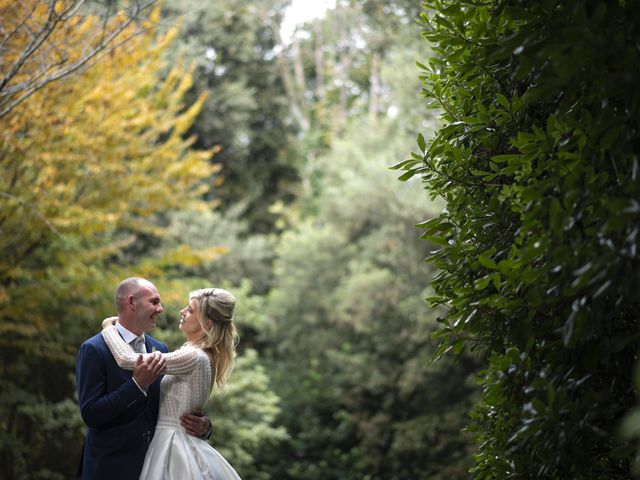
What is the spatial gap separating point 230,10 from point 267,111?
11.2 ft

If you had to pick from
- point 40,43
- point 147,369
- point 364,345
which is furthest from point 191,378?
point 364,345

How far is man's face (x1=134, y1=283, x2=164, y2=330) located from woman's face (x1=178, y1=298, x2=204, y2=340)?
0.58 feet

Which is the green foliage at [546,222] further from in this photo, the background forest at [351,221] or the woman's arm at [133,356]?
the woman's arm at [133,356]

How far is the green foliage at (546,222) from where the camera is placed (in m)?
2.33

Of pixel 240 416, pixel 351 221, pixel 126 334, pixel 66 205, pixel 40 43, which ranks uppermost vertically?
pixel 351 221

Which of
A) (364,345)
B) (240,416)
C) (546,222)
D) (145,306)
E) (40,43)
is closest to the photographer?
(546,222)

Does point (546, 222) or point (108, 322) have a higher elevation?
point (108, 322)

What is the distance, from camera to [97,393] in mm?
3975

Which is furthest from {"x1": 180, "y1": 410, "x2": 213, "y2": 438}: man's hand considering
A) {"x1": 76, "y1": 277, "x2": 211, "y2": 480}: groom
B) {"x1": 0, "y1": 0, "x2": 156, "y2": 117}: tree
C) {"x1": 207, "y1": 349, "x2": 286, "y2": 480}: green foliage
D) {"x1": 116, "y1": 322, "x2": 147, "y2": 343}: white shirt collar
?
{"x1": 207, "y1": 349, "x2": 286, "y2": 480}: green foliage

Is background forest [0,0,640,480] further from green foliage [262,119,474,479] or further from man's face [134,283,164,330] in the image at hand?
man's face [134,283,164,330]

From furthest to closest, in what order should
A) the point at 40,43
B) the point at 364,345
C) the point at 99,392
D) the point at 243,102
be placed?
the point at 243,102
the point at 364,345
the point at 40,43
the point at 99,392

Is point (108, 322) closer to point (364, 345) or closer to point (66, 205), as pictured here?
point (66, 205)

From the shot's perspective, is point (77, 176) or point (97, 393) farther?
point (77, 176)

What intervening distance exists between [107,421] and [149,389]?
1.19 feet
